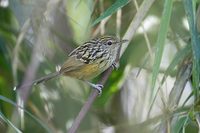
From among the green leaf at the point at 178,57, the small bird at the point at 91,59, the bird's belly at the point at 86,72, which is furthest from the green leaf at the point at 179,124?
the bird's belly at the point at 86,72

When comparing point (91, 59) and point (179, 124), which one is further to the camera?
point (91, 59)

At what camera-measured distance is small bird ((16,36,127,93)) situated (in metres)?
3.79

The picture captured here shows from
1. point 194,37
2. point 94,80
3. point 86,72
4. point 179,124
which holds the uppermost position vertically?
point 194,37

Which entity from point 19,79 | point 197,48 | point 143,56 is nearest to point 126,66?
point 143,56

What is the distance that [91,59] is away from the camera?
3.96 metres

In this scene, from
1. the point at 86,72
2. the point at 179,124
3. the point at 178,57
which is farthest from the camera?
the point at 86,72

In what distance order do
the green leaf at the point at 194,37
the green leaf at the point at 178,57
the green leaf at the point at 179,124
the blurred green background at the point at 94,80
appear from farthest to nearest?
the blurred green background at the point at 94,80
the green leaf at the point at 178,57
the green leaf at the point at 179,124
the green leaf at the point at 194,37

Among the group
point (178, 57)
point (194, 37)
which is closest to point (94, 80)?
point (178, 57)

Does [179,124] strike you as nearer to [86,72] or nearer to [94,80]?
[86,72]

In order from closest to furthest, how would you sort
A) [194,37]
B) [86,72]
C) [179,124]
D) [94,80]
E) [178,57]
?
[194,37]
[179,124]
[178,57]
[86,72]
[94,80]

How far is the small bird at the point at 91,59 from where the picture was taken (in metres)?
3.79

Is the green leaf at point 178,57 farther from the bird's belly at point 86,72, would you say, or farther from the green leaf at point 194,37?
the bird's belly at point 86,72

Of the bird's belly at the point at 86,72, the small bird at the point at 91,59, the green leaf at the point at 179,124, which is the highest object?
the small bird at the point at 91,59

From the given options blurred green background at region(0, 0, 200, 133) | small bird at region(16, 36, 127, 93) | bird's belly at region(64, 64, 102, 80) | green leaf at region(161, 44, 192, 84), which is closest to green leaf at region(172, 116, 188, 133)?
green leaf at region(161, 44, 192, 84)
